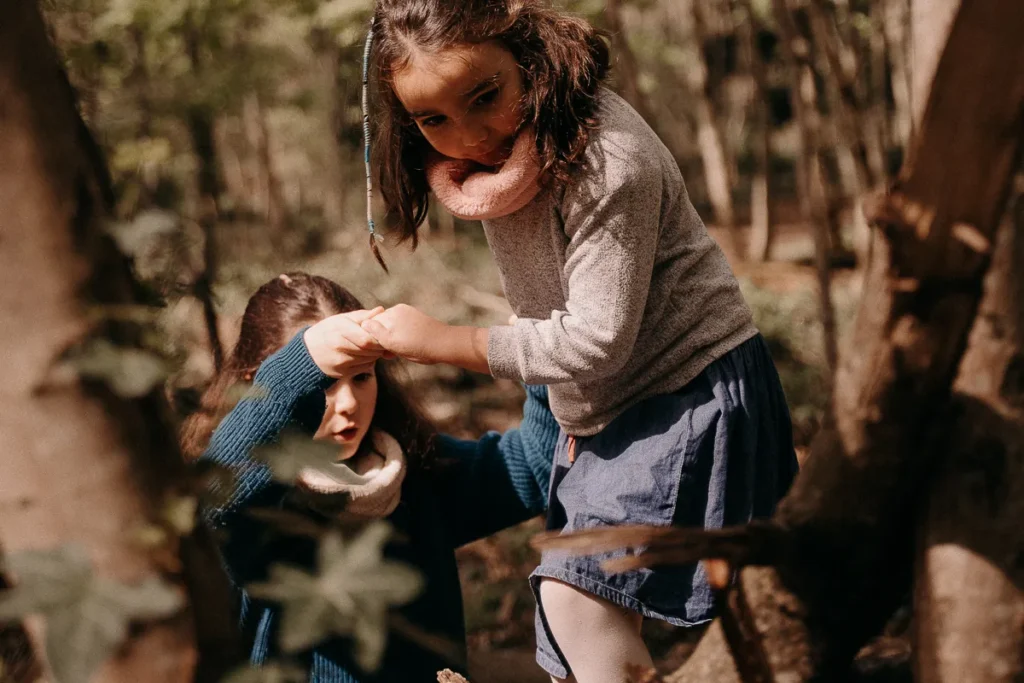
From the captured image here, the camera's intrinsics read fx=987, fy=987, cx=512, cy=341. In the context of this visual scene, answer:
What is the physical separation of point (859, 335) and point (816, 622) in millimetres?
419

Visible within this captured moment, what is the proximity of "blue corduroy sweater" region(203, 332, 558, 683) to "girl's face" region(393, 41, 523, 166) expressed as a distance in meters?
0.54

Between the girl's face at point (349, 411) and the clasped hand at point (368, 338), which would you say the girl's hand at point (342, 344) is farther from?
the girl's face at point (349, 411)

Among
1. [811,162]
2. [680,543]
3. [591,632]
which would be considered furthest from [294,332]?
[811,162]

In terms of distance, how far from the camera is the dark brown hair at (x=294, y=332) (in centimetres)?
248

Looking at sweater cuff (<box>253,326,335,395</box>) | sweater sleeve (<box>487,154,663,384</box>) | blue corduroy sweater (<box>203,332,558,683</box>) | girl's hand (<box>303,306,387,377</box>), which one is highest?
sweater sleeve (<box>487,154,663,384</box>)

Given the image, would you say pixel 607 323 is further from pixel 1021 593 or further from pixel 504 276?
pixel 1021 593

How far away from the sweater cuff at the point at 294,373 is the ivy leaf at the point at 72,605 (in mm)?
1164

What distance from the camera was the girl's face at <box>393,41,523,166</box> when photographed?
1.88m

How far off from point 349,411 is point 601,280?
28.8 inches

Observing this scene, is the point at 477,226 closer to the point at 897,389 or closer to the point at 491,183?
the point at 491,183

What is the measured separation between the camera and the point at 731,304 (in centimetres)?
208

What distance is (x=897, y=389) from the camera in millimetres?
1334

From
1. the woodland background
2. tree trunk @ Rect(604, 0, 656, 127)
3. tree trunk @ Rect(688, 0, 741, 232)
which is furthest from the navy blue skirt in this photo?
tree trunk @ Rect(688, 0, 741, 232)

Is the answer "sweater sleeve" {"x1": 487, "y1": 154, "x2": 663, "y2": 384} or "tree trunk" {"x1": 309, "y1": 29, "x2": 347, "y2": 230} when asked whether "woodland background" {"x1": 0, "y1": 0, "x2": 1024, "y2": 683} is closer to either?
"tree trunk" {"x1": 309, "y1": 29, "x2": 347, "y2": 230}
